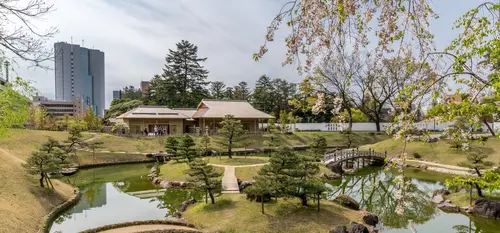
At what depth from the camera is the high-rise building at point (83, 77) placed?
6.19 metres

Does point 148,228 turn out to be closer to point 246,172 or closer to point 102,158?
point 246,172

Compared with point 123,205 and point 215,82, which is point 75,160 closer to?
point 123,205

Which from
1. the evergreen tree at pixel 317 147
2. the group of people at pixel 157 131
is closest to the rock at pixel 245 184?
the evergreen tree at pixel 317 147

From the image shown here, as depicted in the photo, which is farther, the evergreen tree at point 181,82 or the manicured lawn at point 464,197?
the evergreen tree at point 181,82

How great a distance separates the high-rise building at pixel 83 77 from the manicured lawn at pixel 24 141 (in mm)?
3481

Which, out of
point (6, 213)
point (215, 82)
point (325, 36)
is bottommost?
point (6, 213)

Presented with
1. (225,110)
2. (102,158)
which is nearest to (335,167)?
(225,110)

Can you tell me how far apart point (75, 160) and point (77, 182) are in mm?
4748

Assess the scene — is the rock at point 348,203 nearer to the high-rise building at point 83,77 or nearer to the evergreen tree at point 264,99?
the high-rise building at point 83,77

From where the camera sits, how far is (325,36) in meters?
2.57

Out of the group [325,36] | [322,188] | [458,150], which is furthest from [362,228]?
[458,150]

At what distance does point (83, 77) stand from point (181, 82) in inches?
532

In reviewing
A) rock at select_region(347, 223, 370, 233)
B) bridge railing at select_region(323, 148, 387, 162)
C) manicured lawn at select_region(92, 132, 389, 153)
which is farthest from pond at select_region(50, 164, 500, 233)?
manicured lawn at select_region(92, 132, 389, 153)

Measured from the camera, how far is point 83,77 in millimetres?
28828
